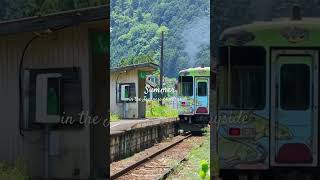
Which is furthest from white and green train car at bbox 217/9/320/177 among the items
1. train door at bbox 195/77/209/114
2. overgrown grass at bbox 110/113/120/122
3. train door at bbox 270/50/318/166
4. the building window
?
overgrown grass at bbox 110/113/120/122

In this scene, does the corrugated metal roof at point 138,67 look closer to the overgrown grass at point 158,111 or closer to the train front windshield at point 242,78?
the overgrown grass at point 158,111

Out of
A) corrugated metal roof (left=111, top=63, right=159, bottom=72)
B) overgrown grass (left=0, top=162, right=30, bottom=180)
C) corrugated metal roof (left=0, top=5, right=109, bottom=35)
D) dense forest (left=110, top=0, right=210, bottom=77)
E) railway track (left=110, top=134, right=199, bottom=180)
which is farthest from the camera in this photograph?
overgrown grass (left=0, top=162, right=30, bottom=180)

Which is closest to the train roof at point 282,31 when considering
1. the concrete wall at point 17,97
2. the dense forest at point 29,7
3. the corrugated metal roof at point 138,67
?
the corrugated metal roof at point 138,67

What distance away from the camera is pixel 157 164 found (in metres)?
3.94

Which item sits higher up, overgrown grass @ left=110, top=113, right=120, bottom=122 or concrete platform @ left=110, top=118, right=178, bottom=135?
overgrown grass @ left=110, top=113, right=120, bottom=122

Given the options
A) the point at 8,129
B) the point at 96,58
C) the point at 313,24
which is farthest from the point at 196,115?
the point at 8,129

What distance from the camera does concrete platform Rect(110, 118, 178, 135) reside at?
3856 mm

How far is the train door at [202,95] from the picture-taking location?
11.6 ft

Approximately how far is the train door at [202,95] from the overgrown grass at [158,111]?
0.57ft

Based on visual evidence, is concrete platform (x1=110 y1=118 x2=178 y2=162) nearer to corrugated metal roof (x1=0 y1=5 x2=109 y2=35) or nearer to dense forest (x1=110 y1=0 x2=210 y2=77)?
dense forest (x1=110 y1=0 x2=210 y2=77)

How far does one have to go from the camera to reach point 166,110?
3.75 metres

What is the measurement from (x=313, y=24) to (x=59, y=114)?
10.4 feet

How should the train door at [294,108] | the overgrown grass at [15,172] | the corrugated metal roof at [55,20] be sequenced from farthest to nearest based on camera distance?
the overgrown grass at [15,172], the corrugated metal roof at [55,20], the train door at [294,108]

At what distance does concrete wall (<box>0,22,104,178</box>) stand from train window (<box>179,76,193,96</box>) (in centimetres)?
208
